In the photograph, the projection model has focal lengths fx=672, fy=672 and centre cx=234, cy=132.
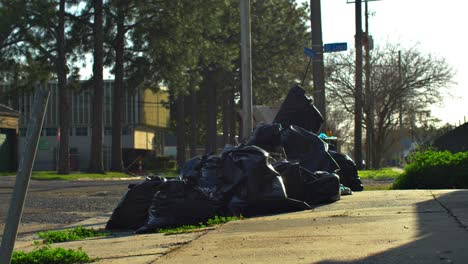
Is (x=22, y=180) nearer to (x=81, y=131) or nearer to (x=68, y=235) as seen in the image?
(x=68, y=235)

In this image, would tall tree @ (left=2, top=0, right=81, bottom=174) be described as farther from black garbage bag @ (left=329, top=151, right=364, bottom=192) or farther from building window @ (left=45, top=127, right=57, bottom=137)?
building window @ (left=45, top=127, right=57, bottom=137)

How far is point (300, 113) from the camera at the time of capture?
1328 centimetres

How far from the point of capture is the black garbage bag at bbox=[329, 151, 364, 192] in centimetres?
1285

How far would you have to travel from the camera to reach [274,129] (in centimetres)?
1155

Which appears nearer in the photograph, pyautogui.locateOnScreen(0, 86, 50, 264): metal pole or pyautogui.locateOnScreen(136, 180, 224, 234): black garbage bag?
pyautogui.locateOnScreen(0, 86, 50, 264): metal pole

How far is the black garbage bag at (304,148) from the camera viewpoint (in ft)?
38.0

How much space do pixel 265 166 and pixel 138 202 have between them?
197cm

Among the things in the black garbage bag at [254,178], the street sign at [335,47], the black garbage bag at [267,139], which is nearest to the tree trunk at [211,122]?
the street sign at [335,47]

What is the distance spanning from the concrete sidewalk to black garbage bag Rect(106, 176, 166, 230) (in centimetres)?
60

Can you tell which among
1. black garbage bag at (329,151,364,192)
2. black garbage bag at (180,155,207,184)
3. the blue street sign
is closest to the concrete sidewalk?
black garbage bag at (180,155,207,184)

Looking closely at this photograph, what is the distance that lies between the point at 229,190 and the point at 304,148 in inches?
98.1

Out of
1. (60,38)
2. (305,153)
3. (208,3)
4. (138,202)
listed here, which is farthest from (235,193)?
(208,3)

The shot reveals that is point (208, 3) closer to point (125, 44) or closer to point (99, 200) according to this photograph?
point (125, 44)

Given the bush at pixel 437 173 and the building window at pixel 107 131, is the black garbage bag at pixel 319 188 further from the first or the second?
the building window at pixel 107 131
